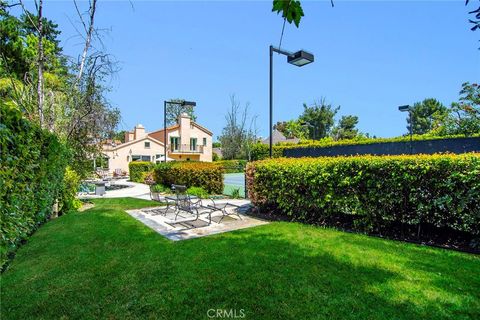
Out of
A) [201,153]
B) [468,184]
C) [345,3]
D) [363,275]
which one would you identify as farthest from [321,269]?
[201,153]

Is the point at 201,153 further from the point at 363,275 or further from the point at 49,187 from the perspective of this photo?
the point at 363,275

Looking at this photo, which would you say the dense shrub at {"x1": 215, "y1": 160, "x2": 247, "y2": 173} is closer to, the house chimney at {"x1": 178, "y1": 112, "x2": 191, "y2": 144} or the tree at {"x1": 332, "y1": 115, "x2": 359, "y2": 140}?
the house chimney at {"x1": 178, "y1": 112, "x2": 191, "y2": 144}

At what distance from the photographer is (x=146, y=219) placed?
752 centimetres

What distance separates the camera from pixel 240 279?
349 centimetres

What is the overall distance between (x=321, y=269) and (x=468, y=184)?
3231 mm

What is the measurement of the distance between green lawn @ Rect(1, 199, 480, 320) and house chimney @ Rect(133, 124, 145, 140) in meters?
33.4

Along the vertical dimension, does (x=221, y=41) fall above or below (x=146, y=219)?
above

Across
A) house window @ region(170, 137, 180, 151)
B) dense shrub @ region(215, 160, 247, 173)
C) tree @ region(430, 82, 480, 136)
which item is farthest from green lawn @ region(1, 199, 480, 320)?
house window @ region(170, 137, 180, 151)

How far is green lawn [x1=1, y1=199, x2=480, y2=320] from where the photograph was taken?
279 centimetres

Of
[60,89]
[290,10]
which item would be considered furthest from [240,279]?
[60,89]

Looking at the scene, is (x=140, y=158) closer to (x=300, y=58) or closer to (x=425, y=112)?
(x=300, y=58)

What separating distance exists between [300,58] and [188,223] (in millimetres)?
5729

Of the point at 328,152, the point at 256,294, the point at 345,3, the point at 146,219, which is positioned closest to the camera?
the point at 256,294

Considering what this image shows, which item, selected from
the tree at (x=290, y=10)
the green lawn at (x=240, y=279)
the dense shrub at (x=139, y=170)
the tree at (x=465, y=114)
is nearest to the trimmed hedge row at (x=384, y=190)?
the green lawn at (x=240, y=279)
